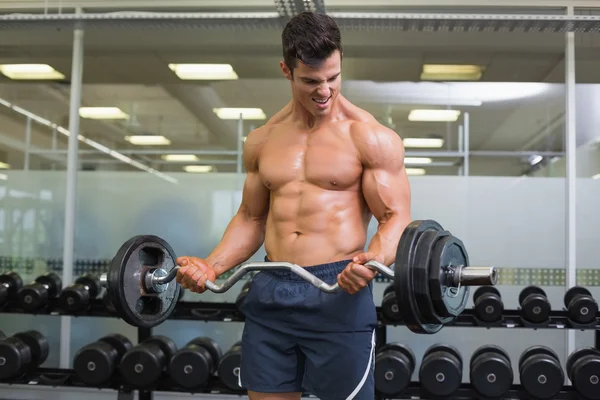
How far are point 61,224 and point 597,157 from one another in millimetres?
3555

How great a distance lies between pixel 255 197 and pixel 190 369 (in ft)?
5.51

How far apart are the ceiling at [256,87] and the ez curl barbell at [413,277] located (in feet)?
8.92

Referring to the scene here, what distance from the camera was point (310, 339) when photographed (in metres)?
1.74

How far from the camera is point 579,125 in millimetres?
4352

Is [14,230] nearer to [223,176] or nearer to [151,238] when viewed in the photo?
[223,176]

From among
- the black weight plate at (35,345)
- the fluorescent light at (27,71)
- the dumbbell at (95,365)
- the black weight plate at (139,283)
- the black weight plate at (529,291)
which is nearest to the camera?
the black weight plate at (139,283)

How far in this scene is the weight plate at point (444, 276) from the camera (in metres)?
1.50

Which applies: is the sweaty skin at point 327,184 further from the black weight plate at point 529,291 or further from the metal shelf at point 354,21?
the black weight plate at point 529,291

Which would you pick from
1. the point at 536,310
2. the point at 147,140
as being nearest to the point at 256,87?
the point at 147,140

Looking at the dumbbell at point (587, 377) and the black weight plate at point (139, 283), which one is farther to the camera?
the dumbbell at point (587, 377)

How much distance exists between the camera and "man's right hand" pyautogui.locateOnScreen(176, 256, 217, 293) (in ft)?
5.69

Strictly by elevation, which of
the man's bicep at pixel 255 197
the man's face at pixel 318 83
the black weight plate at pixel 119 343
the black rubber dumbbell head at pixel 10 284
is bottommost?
the black weight plate at pixel 119 343

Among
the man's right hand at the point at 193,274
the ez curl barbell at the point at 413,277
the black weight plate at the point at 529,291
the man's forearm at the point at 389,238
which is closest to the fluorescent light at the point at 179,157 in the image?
the black weight plate at the point at 529,291

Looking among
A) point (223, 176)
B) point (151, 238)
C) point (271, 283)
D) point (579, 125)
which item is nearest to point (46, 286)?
point (223, 176)
